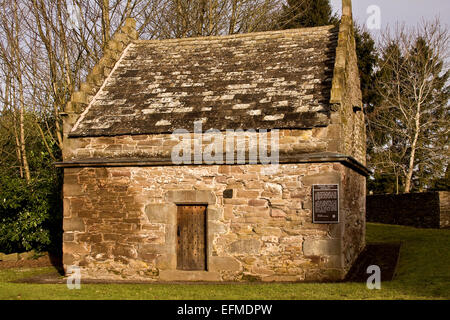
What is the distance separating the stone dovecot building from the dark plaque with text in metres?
0.02

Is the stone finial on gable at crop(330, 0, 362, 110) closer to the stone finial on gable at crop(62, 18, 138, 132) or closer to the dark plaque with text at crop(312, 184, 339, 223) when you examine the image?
the dark plaque with text at crop(312, 184, 339, 223)

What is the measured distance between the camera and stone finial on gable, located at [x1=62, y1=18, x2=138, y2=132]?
1407cm

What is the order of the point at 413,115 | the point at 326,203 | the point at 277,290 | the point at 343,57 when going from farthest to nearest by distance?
the point at 413,115
the point at 343,57
the point at 326,203
the point at 277,290

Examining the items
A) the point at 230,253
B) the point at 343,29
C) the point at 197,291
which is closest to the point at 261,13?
the point at 343,29

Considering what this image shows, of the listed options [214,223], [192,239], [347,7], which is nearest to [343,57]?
[347,7]

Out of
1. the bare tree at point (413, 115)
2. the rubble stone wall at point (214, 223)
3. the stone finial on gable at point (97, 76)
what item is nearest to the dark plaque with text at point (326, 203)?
the rubble stone wall at point (214, 223)

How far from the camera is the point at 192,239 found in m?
12.8

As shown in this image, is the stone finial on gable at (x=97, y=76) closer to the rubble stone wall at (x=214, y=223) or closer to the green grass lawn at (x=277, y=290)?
the rubble stone wall at (x=214, y=223)

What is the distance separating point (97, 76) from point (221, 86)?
364cm

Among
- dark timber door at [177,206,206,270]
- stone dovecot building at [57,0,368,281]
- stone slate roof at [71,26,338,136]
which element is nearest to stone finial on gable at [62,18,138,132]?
stone dovecot building at [57,0,368,281]

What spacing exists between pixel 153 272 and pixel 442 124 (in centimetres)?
2153

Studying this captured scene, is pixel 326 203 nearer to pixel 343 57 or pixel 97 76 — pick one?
pixel 343 57

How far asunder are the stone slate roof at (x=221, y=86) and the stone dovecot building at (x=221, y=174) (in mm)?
48

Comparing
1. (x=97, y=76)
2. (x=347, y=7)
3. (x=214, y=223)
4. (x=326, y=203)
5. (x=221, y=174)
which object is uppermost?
(x=347, y=7)
